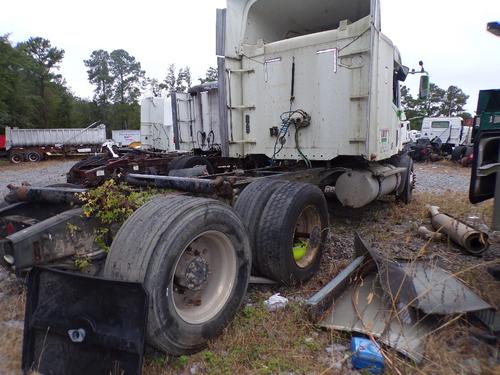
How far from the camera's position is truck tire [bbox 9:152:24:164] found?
26156 millimetres

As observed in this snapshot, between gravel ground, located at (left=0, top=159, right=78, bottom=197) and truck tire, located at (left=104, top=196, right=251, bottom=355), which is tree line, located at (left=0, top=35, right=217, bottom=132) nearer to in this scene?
gravel ground, located at (left=0, top=159, right=78, bottom=197)

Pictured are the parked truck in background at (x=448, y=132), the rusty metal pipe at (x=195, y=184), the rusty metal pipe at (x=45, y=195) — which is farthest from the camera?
the parked truck in background at (x=448, y=132)

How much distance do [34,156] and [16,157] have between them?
112 cm

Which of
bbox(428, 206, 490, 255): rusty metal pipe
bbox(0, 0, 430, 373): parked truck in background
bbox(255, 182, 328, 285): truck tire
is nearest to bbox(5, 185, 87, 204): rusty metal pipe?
bbox(0, 0, 430, 373): parked truck in background

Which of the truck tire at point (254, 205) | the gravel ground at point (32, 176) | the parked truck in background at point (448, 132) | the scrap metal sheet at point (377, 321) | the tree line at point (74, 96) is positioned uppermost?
the tree line at point (74, 96)

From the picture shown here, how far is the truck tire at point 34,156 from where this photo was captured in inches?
1055

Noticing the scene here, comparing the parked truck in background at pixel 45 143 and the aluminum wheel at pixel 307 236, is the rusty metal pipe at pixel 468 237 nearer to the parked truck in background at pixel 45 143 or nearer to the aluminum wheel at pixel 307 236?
the aluminum wheel at pixel 307 236

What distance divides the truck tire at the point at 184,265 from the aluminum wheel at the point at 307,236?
1025 mm

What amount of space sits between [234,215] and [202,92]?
685cm

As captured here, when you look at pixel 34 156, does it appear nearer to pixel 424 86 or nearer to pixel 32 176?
pixel 32 176

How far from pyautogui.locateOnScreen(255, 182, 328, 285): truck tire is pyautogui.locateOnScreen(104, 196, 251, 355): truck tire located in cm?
46

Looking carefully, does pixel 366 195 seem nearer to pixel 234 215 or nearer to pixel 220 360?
pixel 234 215

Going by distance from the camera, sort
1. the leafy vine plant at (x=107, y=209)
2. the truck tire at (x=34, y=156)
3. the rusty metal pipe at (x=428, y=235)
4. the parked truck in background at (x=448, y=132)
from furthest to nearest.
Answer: the truck tire at (x=34, y=156) < the parked truck in background at (x=448, y=132) < the rusty metal pipe at (x=428, y=235) < the leafy vine plant at (x=107, y=209)

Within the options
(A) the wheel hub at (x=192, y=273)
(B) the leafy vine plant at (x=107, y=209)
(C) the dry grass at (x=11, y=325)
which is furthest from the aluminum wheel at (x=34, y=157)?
(A) the wheel hub at (x=192, y=273)
